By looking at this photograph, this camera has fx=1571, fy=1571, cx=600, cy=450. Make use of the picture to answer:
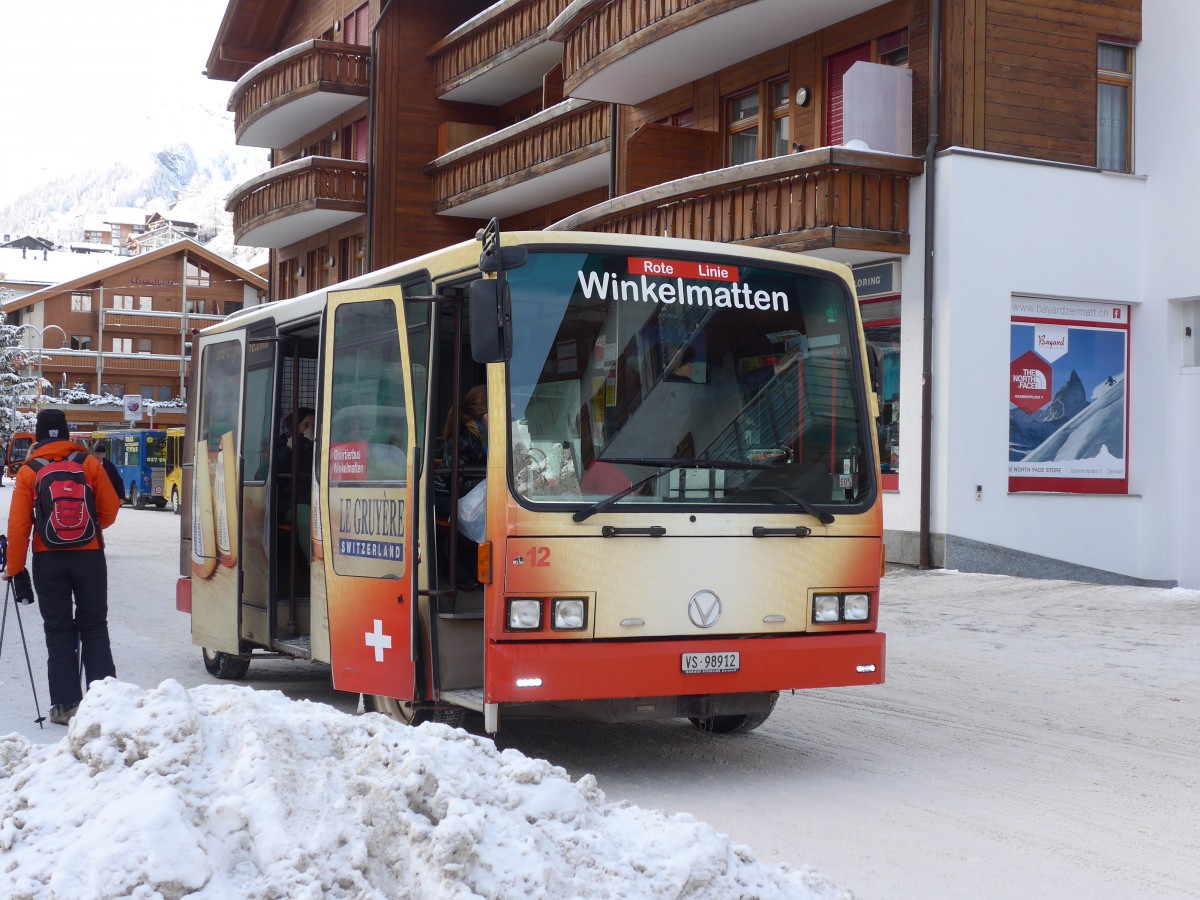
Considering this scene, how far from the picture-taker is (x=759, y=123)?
2320 cm

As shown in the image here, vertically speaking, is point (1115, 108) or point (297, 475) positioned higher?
point (1115, 108)

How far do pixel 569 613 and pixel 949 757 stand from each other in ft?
8.06

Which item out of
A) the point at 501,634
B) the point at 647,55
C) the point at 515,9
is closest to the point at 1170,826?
the point at 501,634

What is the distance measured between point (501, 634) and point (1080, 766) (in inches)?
127

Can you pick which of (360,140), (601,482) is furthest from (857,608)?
(360,140)

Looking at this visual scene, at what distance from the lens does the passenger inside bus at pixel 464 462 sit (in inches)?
311

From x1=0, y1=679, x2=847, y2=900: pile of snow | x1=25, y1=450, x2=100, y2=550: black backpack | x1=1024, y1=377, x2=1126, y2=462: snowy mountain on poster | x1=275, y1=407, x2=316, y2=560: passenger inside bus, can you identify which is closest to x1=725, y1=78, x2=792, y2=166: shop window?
x1=1024, y1=377, x2=1126, y2=462: snowy mountain on poster

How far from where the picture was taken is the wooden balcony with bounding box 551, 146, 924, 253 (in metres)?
19.3

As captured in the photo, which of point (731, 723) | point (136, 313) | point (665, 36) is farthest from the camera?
point (136, 313)

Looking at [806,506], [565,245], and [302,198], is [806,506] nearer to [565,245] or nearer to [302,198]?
[565,245]

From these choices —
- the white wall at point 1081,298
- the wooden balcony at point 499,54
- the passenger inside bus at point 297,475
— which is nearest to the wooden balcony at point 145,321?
the wooden balcony at point 499,54

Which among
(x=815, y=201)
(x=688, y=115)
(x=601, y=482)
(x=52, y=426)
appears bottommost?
(x=601, y=482)

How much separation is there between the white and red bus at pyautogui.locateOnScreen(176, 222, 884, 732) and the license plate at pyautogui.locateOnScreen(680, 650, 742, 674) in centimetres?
1

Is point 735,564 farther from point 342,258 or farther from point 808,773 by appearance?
point 342,258
